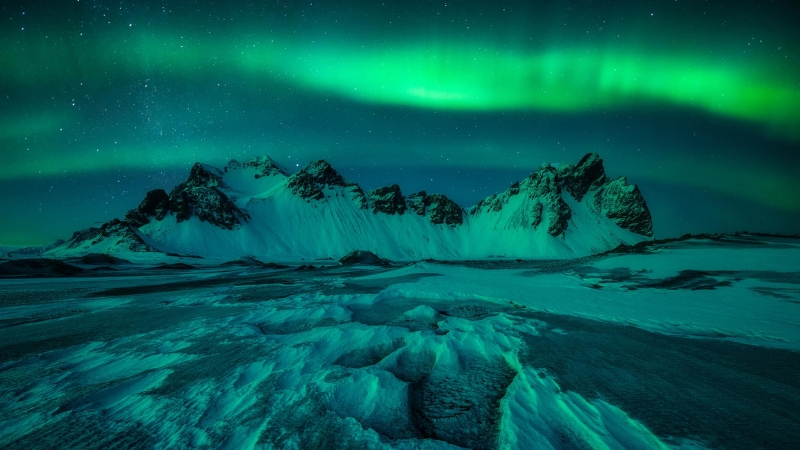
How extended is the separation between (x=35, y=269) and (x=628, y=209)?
526ft

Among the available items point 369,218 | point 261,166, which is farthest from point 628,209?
point 261,166

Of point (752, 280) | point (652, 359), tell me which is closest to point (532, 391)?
point (652, 359)

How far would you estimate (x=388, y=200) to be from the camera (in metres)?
128

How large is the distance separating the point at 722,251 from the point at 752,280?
5880mm

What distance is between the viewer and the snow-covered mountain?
9212 cm

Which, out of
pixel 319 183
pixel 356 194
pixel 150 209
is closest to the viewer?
pixel 150 209

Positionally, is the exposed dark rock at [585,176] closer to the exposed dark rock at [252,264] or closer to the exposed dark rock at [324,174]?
the exposed dark rock at [324,174]

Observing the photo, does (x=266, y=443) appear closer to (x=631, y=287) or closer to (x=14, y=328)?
(x=14, y=328)

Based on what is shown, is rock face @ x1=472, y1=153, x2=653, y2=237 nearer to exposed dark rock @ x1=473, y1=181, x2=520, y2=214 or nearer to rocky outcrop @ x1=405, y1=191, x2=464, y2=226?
exposed dark rock @ x1=473, y1=181, x2=520, y2=214

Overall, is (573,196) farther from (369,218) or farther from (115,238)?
(115,238)

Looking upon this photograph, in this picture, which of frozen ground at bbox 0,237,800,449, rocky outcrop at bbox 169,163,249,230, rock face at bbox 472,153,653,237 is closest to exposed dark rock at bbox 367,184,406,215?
rock face at bbox 472,153,653,237

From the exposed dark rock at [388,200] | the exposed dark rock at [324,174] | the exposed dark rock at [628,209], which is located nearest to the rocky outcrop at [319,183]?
the exposed dark rock at [324,174]

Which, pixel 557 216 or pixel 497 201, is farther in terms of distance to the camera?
pixel 497 201

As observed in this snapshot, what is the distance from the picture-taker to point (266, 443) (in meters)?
2.37
